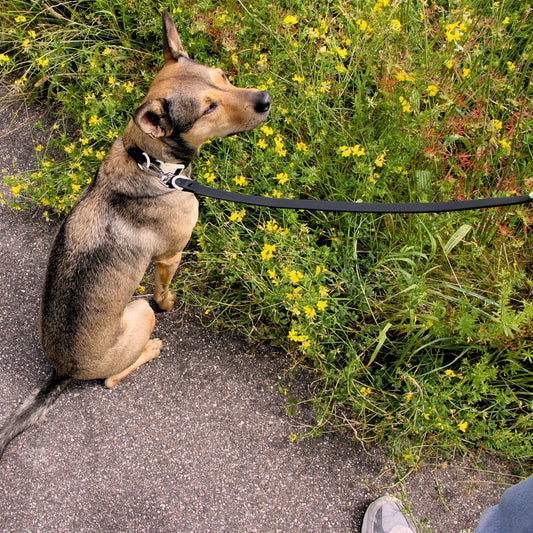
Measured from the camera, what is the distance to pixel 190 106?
2.64 metres

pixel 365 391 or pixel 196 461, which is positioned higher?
pixel 365 391

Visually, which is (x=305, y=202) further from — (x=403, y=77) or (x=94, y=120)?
(x=94, y=120)

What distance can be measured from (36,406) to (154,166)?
1712 millimetres

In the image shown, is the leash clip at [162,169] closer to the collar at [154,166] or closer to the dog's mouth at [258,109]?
the collar at [154,166]

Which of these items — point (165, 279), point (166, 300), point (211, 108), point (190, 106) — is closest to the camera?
point (190, 106)

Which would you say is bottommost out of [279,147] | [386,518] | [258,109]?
[386,518]

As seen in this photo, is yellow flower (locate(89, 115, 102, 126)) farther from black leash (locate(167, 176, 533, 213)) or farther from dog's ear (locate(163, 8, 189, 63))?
black leash (locate(167, 176, 533, 213))

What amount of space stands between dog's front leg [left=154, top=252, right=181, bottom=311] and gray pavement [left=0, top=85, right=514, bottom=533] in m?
0.21

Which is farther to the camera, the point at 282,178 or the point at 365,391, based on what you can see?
the point at 282,178

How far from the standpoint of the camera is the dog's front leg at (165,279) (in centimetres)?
322

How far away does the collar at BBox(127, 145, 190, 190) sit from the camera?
2729 millimetres

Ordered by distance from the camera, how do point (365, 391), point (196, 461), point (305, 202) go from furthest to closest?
point (196, 461)
point (365, 391)
point (305, 202)

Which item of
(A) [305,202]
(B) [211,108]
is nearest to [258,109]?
(B) [211,108]

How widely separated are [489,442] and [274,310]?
1621 mm
